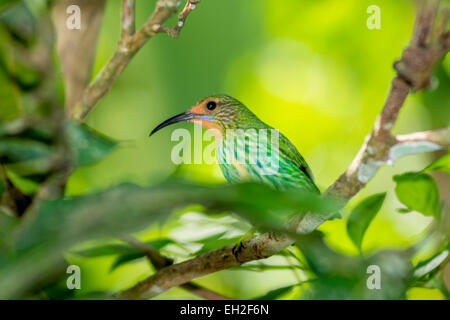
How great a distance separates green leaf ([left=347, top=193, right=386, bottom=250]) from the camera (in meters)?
0.66

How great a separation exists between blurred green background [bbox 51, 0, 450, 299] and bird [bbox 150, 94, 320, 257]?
218 mm

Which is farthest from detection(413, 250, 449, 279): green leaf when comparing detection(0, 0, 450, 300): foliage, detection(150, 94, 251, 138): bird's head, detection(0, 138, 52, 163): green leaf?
detection(0, 138, 52, 163): green leaf

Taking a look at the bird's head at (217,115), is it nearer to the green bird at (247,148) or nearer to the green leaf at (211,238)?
the green bird at (247,148)

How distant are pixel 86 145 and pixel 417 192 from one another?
0.41 meters

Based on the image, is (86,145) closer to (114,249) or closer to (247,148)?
(114,249)

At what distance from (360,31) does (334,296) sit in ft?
2.93

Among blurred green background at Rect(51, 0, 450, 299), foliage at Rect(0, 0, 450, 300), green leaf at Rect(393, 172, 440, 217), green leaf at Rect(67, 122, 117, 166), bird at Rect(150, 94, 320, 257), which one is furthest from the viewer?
blurred green background at Rect(51, 0, 450, 299)

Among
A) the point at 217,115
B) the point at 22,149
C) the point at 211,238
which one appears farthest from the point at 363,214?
the point at 22,149

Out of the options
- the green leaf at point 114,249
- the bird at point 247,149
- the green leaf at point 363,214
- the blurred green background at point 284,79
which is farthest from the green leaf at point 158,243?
the blurred green background at point 284,79

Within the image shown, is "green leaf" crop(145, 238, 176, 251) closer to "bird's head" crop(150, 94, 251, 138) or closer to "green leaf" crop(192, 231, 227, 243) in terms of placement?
"green leaf" crop(192, 231, 227, 243)

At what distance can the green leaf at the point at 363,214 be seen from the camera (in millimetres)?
663

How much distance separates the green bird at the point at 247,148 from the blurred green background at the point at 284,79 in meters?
0.22

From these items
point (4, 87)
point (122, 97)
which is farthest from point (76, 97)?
point (122, 97)

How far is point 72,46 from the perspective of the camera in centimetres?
102
